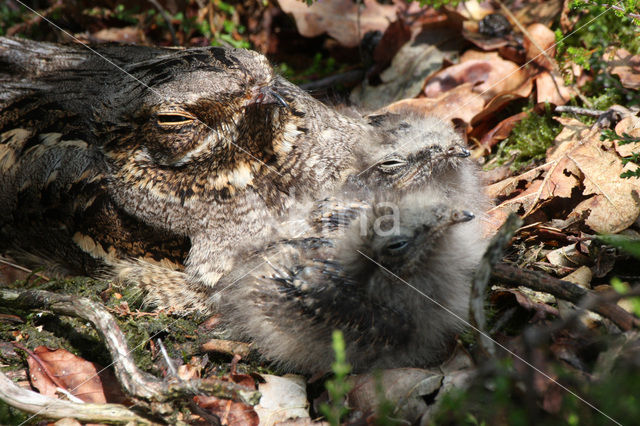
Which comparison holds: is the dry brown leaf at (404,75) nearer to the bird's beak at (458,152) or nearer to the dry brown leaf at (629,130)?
the bird's beak at (458,152)

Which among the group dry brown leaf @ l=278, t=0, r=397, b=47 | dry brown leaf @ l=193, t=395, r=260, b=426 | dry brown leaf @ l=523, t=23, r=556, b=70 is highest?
dry brown leaf @ l=278, t=0, r=397, b=47

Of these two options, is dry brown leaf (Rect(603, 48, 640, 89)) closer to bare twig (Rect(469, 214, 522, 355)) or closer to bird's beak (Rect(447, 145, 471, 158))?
bird's beak (Rect(447, 145, 471, 158))

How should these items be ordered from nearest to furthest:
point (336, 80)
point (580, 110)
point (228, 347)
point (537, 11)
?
point (228, 347)
point (580, 110)
point (537, 11)
point (336, 80)

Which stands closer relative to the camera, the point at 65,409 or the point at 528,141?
the point at 65,409

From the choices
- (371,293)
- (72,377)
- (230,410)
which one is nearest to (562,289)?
(371,293)

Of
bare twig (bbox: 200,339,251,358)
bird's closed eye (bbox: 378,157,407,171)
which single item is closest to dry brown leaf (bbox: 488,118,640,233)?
bird's closed eye (bbox: 378,157,407,171)

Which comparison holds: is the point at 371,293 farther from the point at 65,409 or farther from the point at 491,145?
the point at 491,145

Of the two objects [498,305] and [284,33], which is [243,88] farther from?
[284,33]

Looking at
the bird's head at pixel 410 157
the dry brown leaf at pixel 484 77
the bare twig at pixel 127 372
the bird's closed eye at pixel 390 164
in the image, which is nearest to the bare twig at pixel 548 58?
the dry brown leaf at pixel 484 77
